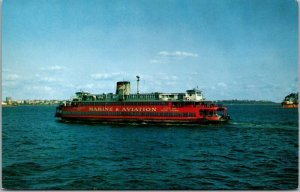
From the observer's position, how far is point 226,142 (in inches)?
1199

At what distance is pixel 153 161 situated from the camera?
888 inches

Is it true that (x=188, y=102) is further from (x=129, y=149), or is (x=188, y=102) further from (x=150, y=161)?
(x=150, y=161)

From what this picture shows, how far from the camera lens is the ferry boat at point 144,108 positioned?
42.0 m

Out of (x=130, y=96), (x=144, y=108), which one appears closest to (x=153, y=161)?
(x=144, y=108)

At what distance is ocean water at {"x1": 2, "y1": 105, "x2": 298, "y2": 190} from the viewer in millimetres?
17859

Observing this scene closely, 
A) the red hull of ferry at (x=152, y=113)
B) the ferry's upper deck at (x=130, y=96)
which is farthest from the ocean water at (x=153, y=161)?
the ferry's upper deck at (x=130, y=96)

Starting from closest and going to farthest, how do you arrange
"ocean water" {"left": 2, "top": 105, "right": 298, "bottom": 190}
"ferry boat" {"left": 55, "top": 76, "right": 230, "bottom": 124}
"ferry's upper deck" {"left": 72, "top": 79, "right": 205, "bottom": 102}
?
"ocean water" {"left": 2, "top": 105, "right": 298, "bottom": 190} < "ferry boat" {"left": 55, "top": 76, "right": 230, "bottom": 124} < "ferry's upper deck" {"left": 72, "top": 79, "right": 205, "bottom": 102}

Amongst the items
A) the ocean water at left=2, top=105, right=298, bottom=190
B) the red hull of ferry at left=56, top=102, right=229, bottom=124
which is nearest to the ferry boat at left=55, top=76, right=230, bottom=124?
the red hull of ferry at left=56, top=102, right=229, bottom=124

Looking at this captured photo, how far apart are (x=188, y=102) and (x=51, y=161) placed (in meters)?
22.8

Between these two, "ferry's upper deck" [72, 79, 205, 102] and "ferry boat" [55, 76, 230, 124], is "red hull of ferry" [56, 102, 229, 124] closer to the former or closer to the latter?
"ferry boat" [55, 76, 230, 124]

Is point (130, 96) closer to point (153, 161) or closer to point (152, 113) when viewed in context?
point (152, 113)

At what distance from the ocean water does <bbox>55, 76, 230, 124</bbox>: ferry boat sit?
5.77 meters

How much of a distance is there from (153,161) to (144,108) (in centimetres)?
2180

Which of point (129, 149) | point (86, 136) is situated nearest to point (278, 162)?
point (129, 149)
